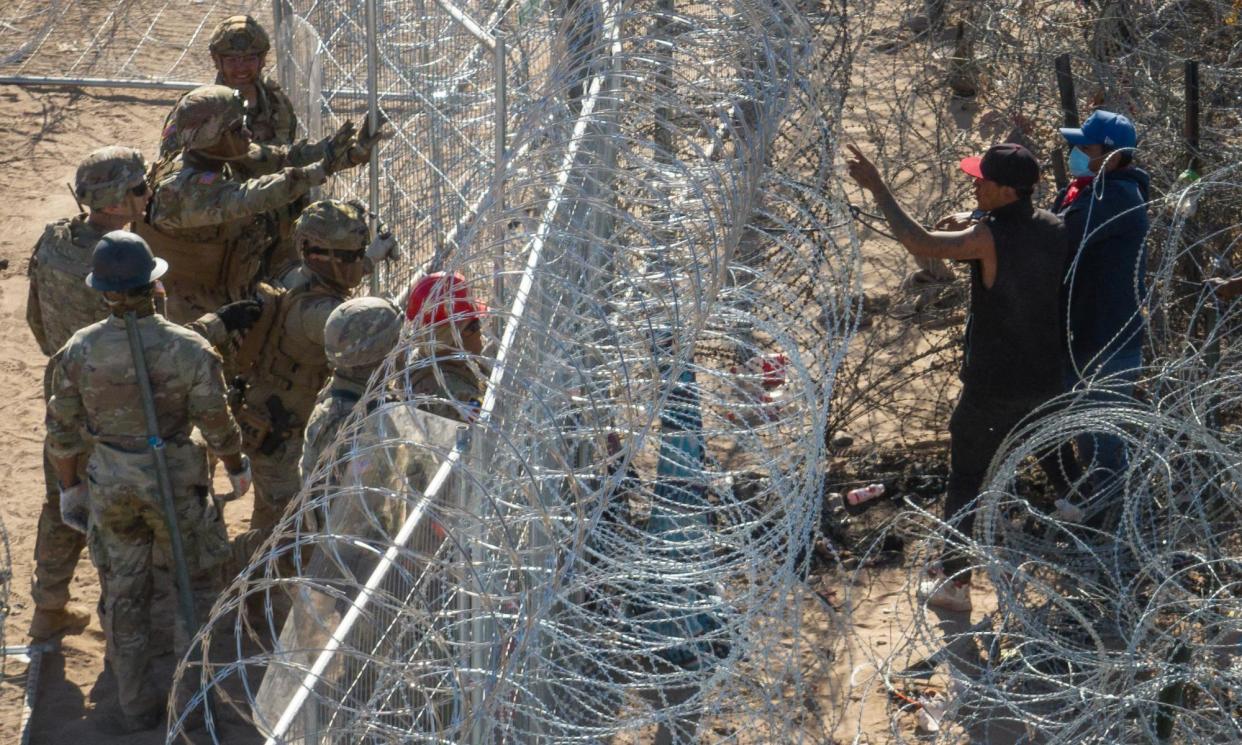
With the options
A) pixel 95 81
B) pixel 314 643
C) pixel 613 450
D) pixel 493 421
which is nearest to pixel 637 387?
pixel 613 450

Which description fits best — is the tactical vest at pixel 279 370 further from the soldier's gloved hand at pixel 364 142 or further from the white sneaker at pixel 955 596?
the white sneaker at pixel 955 596

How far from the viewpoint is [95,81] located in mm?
10305

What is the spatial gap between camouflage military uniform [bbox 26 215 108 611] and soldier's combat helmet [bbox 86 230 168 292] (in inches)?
33.0

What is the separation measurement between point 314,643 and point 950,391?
173 inches

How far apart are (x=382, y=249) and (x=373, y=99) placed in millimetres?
784

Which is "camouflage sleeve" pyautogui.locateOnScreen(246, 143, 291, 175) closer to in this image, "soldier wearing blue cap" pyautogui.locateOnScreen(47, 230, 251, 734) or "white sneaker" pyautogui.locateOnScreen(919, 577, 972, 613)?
"soldier wearing blue cap" pyautogui.locateOnScreen(47, 230, 251, 734)

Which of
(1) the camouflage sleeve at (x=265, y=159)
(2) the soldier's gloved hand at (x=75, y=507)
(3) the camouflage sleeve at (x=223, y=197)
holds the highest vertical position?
(1) the camouflage sleeve at (x=265, y=159)

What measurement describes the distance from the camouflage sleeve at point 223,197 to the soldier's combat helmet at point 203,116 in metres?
A: 0.15

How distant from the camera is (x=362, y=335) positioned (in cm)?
421

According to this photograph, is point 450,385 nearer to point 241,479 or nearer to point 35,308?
point 241,479

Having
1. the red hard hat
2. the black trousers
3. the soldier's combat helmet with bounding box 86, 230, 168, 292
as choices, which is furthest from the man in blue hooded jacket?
the soldier's combat helmet with bounding box 86, 230, 168, 292

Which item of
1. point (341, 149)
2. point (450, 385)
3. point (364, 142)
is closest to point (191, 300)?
point (341, 149)

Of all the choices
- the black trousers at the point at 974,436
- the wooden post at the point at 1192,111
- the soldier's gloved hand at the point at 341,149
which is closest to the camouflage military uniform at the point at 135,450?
the soldier's gloved hand at the point at 341,149

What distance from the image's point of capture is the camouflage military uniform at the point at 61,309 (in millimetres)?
5238
